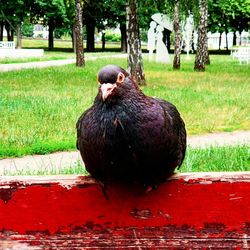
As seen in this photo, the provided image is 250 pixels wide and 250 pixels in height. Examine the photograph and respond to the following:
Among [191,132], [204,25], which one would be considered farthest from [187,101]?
[204,25]

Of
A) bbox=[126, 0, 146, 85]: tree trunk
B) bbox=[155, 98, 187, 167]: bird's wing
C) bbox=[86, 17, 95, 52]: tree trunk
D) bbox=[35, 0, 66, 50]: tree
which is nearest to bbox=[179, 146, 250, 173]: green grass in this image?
bbox=[155, 98, 187, 167]: bird's wing

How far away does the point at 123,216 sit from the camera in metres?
2.02

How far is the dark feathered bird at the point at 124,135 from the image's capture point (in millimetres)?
1902

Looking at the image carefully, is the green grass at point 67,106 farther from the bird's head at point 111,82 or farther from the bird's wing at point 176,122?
the bird's head at point 111,82

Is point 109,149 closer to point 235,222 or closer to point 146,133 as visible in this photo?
point 146,133

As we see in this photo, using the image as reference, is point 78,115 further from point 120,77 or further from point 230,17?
point 230,17

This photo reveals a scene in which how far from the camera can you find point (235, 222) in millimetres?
2006

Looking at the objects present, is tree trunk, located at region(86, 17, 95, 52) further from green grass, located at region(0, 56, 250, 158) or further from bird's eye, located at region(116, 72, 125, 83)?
bird's eye, located at region(116, 72, 125, 83)

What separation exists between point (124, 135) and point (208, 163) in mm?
4295

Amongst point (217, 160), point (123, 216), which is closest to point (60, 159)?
point (217, 160)

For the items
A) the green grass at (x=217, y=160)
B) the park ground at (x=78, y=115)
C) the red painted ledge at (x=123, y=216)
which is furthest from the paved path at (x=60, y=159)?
the red painted ledge at (x=123, y=216)

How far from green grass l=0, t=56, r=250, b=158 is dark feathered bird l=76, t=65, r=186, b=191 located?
610cm

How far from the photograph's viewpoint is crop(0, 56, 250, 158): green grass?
8814 millimetres

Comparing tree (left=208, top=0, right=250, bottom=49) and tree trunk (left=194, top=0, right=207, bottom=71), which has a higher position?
tree (left=208, top=0, right=250, bottom=49)
